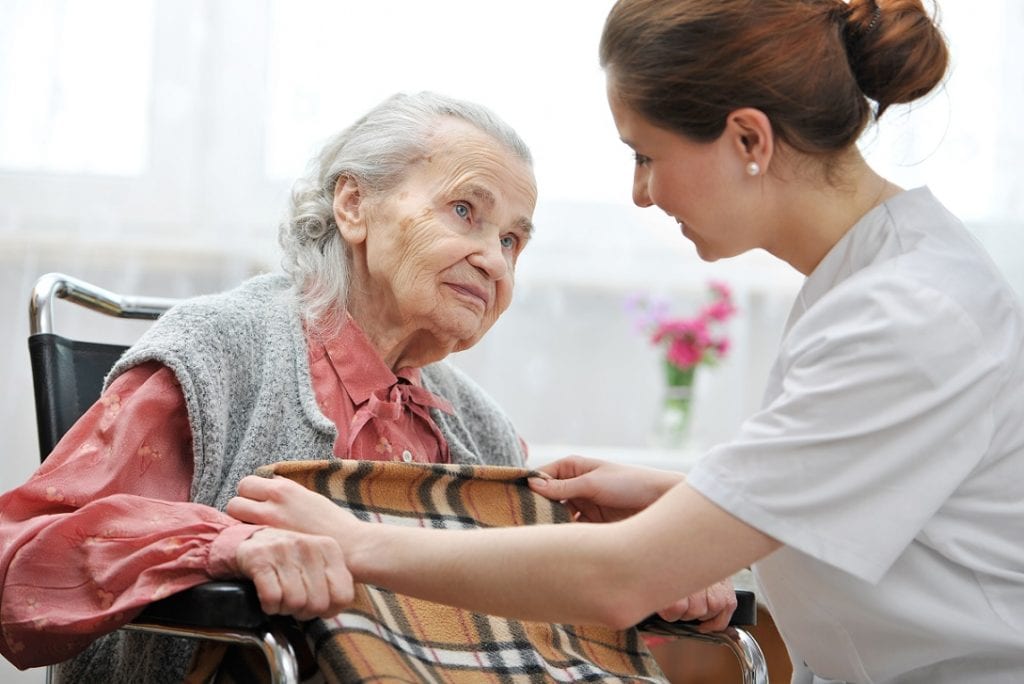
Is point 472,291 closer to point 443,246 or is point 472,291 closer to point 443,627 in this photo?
point 443,246

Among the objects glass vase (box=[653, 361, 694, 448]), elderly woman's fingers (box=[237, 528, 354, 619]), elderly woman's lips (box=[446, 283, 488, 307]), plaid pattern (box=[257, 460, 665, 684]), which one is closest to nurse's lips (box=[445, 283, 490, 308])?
elderly woman's lips (box=[446, 283, 488, 307])

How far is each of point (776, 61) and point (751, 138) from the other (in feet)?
0.26

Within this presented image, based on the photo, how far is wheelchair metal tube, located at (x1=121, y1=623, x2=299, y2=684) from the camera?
1.10 metres

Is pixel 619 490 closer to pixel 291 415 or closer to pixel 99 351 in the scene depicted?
pixel 291 415

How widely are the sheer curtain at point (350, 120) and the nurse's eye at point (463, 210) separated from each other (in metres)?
1.15

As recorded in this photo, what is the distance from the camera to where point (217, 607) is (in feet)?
3.60

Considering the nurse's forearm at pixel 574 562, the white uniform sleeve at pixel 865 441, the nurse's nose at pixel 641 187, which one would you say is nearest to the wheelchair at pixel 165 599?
the nurse's forearm at pixel 574 562

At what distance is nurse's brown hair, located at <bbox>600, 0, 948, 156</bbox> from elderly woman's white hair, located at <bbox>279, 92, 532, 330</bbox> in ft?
1.67

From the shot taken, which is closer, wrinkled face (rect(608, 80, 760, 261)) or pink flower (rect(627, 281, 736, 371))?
wrinkled face (rect(608, 80, 760, 261))

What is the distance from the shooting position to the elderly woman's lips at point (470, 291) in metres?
1.70

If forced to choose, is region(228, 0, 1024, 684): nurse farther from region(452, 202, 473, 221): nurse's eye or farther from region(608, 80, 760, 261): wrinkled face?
region(452, 202, 473, 221): nurse's eye

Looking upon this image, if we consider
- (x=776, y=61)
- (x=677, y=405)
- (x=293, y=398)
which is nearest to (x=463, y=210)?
(x=293, y=398)

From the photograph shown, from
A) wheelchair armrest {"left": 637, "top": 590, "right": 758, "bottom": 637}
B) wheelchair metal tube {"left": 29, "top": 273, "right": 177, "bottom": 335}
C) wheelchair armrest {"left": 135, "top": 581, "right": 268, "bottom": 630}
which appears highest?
wheelchair metal tube {"left": 29, "top": 273, "right": 177, "bottom": 335}

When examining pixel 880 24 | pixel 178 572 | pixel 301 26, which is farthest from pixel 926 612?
pixel 301 26
